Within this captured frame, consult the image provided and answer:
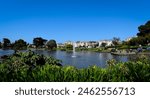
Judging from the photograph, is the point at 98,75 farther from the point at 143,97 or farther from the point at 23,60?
the point at 23,60

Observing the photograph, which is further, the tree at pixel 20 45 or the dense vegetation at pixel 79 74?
the tree at pixel 20 45

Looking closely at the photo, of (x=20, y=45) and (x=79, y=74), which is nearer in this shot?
(x=79, y=74)

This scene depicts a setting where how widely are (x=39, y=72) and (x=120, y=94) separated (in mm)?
1708

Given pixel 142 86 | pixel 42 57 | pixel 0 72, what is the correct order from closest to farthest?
pixel 142 86 < pixel 0 72 < pixel 42 57

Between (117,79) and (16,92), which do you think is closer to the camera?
(16,92)

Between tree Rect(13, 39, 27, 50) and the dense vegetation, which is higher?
tree Rect(13, 39, 27, 50)

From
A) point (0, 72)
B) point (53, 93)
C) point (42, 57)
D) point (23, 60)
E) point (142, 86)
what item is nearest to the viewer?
point (53, 93)

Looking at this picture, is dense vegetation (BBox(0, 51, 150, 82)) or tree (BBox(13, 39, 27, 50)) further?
tree (BBox(13, 39, 27, 50))

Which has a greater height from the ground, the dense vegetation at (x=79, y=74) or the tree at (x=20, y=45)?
the tree at (x=20, y=45)

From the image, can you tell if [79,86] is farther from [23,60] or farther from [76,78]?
[23,60]

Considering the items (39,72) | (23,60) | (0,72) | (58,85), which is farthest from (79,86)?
(23,60)

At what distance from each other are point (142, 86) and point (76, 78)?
4.29 feet

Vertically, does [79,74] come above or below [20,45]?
below

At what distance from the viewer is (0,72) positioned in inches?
330
